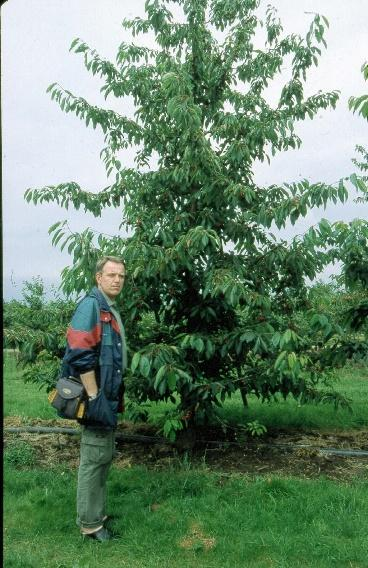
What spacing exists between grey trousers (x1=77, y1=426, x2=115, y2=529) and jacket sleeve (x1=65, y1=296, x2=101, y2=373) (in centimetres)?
55

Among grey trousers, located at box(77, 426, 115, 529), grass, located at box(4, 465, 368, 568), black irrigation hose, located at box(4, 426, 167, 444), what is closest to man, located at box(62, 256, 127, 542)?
grey trousers, located at box(77, 426, 115, 529)

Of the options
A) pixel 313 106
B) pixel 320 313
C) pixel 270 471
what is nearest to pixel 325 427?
pixel 270 471

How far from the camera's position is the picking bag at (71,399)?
15.3 feet

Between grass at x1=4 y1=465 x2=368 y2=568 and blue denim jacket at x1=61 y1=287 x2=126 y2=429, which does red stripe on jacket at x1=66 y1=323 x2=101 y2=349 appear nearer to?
blue denim jacket at x1=61 y1=287 x2=126 y2=429

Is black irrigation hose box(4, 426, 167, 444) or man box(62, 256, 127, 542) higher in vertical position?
man box(62, 256, 127, 542)

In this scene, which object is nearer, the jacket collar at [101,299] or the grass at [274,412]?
the jacket collar at [101,299]

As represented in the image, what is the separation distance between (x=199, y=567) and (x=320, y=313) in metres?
2.34

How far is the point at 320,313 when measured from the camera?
5.67m

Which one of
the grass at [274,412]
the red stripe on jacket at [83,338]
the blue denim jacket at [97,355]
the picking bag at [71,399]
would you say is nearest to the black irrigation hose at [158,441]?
the grass at [274,412]

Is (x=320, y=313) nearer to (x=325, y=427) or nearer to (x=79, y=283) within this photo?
(x=79, y=283)

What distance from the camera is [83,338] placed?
15.4ft

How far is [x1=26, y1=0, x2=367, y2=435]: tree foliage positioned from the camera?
5883 mm

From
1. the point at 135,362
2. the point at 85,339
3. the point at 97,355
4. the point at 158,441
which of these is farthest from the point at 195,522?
the point at 158,441

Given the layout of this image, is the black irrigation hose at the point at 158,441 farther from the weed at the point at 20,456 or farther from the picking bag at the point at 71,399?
the picking bag at the point at 71,399
